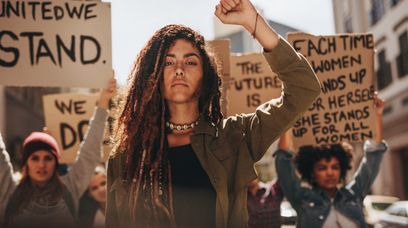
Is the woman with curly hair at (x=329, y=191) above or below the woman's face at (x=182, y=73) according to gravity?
below

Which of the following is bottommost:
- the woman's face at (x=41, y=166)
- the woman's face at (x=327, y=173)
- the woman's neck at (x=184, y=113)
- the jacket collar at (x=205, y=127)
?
the woman's face at (x=327, y=173)

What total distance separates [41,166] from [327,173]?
2.04 meters

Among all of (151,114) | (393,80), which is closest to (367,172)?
(151,114)

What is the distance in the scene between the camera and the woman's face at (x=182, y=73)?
87.2 inches

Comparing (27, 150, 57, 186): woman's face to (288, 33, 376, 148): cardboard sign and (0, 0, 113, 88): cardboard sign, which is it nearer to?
(0, 0, 113, 88): cardboard sign

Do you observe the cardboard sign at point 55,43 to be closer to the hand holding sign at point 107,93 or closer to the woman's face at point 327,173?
the hand holding sign at point 107,93

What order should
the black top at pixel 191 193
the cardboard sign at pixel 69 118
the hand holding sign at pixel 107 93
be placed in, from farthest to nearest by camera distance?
the cardboard sign at pixel 69 118
the hand holding sign at pixel 107 93
the black top at pixel 191 193

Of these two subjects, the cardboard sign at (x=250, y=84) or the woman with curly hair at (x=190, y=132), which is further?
the cardboard sign at (x=250, y=84)

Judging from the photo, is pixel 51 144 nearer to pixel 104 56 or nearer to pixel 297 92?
pixel 104 56

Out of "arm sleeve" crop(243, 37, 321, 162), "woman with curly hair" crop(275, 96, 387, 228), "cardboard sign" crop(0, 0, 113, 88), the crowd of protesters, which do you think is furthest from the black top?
"woman with curly hair" crop(275, 96, 387, 228)

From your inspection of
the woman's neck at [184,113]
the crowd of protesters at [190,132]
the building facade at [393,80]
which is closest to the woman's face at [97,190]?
the crowd of protesters at [190,132]

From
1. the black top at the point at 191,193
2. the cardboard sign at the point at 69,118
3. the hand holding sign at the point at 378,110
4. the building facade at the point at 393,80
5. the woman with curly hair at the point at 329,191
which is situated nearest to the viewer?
the black top at the point at 191,193

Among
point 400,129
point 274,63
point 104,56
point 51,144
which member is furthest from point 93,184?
point 400,129

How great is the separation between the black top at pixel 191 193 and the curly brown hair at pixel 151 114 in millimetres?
36
